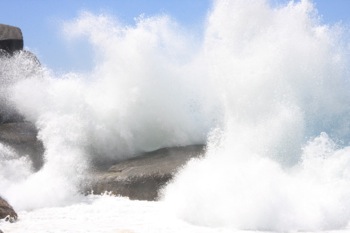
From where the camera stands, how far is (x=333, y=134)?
894 centimetres

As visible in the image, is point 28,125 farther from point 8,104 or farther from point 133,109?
point 133,109

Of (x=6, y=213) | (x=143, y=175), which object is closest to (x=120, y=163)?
(x=143, y=175)

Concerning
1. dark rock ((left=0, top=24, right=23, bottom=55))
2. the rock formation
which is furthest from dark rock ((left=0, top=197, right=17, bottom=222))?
dark rock ((left=0, top=24, right=23, bottom=55))

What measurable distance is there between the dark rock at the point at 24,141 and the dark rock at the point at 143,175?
1.28 m

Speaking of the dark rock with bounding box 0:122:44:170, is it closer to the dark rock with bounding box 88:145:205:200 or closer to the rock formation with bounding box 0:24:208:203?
the rock formation with bounding box 0:24:208:203

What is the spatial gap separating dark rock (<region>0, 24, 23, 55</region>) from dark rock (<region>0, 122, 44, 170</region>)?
11.2 ft

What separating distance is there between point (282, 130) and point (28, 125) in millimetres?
5859

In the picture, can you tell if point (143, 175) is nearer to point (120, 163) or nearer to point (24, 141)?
point (120, 163)

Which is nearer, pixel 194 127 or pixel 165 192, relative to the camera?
pixel 165 192

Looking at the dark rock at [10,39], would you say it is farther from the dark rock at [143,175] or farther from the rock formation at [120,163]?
the dark rock at [143,175]

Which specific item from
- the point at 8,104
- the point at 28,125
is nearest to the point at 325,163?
the point at 28,125

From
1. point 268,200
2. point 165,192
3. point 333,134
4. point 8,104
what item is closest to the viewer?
point 268,200

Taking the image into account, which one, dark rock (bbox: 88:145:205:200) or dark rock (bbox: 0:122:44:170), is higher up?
dark rock (bbox: 0:122:44:170)

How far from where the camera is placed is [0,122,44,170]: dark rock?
30.7 feet
